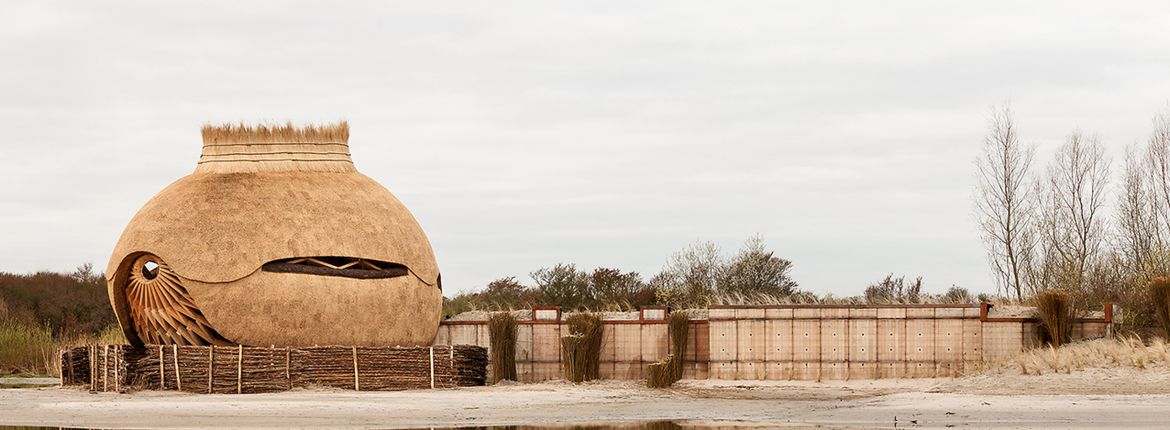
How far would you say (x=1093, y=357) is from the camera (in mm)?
24438

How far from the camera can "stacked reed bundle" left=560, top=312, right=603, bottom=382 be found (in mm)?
27141

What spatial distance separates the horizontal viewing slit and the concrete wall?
13.2ft

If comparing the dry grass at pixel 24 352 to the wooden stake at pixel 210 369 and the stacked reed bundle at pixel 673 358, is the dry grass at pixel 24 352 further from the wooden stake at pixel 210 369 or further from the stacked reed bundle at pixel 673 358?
the stacked reed bundle at pixel 673 358

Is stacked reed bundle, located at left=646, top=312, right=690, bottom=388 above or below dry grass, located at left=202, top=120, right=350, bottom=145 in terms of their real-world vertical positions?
below

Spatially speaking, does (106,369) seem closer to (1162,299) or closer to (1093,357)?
(1093,357)

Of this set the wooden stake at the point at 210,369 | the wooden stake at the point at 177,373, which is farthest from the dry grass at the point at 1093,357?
the wooden stake at the point at 177,373

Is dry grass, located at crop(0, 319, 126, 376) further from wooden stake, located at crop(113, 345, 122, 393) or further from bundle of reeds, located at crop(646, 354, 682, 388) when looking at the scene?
bundle of reeds, located at crop(646, 354, 682, 388)

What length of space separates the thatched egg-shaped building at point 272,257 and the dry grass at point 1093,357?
10.0 meters

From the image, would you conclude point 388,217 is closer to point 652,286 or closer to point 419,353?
point 419,353

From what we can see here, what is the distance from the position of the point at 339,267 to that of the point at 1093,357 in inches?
478

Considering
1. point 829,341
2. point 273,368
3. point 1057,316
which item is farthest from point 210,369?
point 1057,316

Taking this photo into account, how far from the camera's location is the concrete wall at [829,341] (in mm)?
26406

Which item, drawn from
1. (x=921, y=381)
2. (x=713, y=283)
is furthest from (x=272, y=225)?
(x=713, y=283)

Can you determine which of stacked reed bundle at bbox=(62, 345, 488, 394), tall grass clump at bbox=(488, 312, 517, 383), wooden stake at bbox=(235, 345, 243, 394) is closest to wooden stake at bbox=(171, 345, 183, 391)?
stacked reed bundle at bbox=(62, 345, 488, 394)
